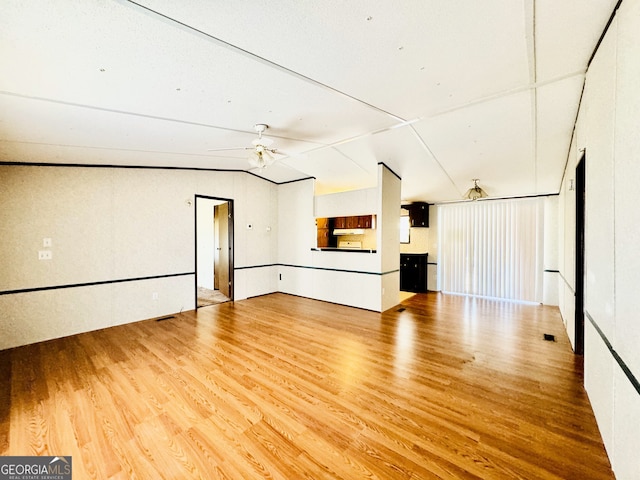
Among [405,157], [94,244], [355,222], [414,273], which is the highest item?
[405,157]

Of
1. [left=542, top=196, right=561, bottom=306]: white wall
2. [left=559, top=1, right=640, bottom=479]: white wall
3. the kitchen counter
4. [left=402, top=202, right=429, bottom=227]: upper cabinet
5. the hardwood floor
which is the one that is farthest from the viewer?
[left=402, top=202, right=429, bottom=227]: upper cabinet

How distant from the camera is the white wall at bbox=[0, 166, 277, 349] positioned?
372 centimetres

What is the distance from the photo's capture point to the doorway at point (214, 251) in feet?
20.3

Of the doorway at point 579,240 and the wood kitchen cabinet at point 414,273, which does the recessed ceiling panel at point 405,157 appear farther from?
the wood kitchen cabinet at point 414,273

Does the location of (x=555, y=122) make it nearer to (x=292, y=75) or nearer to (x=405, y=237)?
(x=292, y=75)

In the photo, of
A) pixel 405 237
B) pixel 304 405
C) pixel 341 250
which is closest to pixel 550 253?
pixel 405 237

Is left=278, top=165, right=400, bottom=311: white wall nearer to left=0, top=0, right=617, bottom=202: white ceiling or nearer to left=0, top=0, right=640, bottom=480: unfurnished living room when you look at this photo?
left=0, top=0, right=640, bottom=480: unfurnished living room

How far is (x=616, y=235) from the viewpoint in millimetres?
1549

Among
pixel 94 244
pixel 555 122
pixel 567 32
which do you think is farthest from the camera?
pixel 94 244

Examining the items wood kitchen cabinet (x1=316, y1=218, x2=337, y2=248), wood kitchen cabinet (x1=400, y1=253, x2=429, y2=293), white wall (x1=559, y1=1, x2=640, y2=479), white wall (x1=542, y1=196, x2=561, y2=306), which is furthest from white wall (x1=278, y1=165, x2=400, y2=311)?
white wall (x1=542, y1=196, x2=561, y2=306)

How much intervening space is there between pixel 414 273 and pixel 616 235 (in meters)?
6.25

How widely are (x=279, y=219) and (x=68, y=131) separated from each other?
181 inches

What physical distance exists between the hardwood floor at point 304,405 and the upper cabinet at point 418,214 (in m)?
3.84

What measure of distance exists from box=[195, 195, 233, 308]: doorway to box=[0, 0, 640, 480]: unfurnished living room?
668 millimetres
